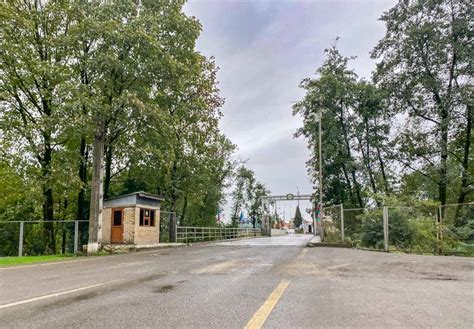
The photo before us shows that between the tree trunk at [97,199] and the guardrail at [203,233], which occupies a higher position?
the tree trunk at [97,199]

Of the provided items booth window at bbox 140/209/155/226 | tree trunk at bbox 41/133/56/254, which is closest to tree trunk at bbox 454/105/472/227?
booth window at bbox 140/209/155/226

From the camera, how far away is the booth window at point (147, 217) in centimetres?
2170

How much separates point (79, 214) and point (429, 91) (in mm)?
23762

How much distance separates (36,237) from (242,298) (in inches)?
821

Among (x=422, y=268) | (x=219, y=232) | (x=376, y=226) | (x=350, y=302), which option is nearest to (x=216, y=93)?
(x=219, y=232)

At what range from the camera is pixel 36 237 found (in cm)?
2286

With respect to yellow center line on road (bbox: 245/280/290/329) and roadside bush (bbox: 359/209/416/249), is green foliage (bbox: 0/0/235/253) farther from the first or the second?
yellow center line on road (bbox: 245/280/290/329)

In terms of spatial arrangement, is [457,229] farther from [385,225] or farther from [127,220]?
[127,220]

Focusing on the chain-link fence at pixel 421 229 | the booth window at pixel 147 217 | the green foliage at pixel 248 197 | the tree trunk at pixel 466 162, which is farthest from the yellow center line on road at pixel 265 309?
the green foliage at pixel 248 197

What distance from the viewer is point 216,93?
3228cm

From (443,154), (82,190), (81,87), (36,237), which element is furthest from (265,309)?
(443,154)

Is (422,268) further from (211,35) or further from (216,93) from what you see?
(216,93)

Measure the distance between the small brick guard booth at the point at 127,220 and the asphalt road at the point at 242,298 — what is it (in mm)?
11380

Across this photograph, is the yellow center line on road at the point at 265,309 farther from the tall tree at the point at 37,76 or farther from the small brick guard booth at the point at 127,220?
the small brick guard booth at the point at 127,220
